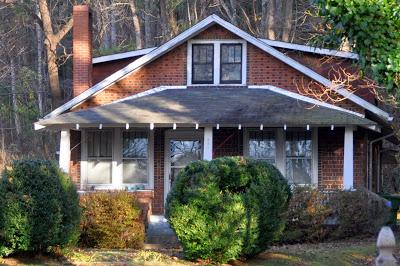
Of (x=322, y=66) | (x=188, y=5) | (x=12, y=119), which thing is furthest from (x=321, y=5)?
(x=12, y=119)

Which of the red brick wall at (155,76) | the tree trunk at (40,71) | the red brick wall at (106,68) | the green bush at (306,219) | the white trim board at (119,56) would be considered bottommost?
the green bush at (306,219)

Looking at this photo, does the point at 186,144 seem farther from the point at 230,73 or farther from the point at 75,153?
the point at 75,153

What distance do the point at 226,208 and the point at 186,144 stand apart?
9.57m

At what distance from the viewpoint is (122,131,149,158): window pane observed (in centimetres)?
2189

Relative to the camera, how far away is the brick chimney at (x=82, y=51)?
22.6 m

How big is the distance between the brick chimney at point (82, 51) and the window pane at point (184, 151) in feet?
11.2

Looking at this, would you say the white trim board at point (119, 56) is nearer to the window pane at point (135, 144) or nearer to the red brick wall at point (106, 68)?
the red brick wall at point (106, 68)

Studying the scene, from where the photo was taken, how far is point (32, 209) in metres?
12.5

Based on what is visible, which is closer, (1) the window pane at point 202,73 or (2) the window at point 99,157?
(2) the window at point 99,157

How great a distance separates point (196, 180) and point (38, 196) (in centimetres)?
276

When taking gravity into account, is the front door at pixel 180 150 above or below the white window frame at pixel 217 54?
below

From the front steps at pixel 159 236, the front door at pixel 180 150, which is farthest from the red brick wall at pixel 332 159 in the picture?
the front steps at pixel 159 236

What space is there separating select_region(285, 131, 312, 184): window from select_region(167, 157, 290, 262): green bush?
8.39 meters

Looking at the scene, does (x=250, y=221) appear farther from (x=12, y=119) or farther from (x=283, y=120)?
(x=12, y=119)
